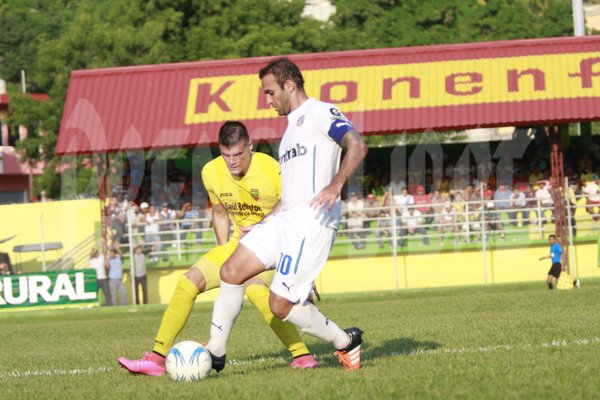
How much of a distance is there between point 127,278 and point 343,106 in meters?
7.87

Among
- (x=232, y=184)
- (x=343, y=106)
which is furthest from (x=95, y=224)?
(x=232, y=184)

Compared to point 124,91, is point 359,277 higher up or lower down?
lower down

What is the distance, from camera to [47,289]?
87.4 ft

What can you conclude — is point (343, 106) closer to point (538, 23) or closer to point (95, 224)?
point (95, 224)

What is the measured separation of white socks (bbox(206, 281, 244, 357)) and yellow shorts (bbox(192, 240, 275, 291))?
393 mm

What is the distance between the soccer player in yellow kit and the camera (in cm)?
869

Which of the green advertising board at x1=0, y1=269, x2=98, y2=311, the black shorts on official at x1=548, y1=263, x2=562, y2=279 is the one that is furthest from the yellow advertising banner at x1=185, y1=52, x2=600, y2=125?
the black shorts on official at x1=548, y1=263, x2=562, y2=279

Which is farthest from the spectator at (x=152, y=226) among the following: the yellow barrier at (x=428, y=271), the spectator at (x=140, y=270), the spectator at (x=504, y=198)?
the spectator at (x=504, y=198)

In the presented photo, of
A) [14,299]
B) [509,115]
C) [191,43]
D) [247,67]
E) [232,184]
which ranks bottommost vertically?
[14,299]

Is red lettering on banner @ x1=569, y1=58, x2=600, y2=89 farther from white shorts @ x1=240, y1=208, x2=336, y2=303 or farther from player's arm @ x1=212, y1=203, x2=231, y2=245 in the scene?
white shorts @ x1=240, y1=208, x2=336, y2=303

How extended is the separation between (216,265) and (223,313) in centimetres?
66

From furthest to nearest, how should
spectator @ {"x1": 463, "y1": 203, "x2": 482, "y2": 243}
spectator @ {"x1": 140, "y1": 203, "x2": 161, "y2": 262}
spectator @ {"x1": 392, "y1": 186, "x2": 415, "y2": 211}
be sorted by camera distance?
spectator @ {"x1": 140, "y1": 203, "x2": 161, "y2": 262}, spectator @ {"x1": 392, "y1": 186, "x2": 415, "y2": 211}, spectator @ {"x1": 463, "y1": 203, "x2": 482, "y2": 243}

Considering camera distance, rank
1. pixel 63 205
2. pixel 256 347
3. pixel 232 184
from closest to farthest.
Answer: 1. pixel 232 184
2. pixel 256 347
3. pixel 63 205

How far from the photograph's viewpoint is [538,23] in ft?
230
